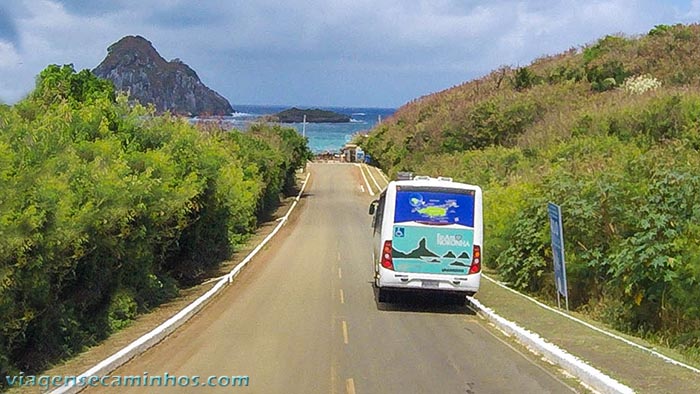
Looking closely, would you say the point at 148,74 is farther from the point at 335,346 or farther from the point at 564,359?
the point at 564,359

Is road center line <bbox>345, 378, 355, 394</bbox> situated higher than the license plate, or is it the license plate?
the license plate

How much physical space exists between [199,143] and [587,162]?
40.1 ft

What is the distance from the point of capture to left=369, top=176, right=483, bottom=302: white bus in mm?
20234

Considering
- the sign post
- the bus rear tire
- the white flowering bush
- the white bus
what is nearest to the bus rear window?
the white bus

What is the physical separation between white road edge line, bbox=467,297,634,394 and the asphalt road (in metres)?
0.32

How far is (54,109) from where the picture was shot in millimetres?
22609

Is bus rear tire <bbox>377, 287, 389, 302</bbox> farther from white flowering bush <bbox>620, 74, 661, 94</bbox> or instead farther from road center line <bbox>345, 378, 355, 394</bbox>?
white flowering bush <bbox>620, 74, 661, 94</bbox>

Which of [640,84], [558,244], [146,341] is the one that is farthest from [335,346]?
[640,84]

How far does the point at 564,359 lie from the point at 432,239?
6.90 meters

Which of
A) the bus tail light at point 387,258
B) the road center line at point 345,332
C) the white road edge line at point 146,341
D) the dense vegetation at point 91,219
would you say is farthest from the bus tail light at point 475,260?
the dense vegetation at point 91,219

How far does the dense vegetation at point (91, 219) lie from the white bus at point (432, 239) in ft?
17.5

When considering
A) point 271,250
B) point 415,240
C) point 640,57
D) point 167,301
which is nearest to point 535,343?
point 415,240

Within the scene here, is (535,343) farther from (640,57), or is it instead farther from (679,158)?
(640,57)

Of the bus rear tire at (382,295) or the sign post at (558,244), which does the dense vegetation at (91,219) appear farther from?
the sign post at (558,244)
